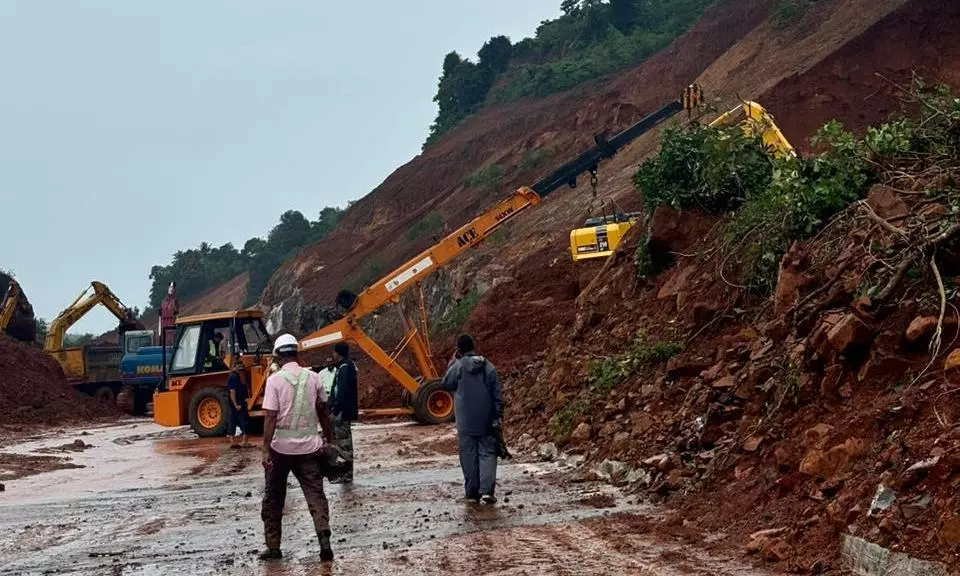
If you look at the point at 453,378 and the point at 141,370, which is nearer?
the point at 453,378

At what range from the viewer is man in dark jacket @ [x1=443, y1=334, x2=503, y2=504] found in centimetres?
1237

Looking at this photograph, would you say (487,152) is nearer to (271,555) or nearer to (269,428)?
(269,428)

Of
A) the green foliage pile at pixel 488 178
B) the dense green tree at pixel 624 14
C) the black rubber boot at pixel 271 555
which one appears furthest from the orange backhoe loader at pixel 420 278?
the dense green tree at pixel 624 14

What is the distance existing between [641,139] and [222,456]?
100.0 feet

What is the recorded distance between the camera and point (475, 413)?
12.6 metres

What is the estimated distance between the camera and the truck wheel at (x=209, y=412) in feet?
87.4

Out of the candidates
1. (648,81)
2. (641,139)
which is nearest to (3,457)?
(641,139)

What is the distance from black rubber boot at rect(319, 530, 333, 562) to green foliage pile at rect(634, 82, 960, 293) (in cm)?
638

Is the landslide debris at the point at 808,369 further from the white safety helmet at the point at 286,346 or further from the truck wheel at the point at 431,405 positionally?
the truck wheel at the point at 431,405

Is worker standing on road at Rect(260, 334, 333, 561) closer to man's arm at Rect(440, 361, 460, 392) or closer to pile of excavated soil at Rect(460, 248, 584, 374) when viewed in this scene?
man's arm at Rect(440, 361, 460, 392)

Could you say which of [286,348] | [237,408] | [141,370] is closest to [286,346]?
[286,348]

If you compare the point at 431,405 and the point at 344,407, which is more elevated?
the point at 344,407

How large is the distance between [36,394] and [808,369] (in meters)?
32.8

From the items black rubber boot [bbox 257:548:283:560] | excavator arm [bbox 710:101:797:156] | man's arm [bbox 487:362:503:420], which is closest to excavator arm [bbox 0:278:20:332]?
excavator arm [bbox 710:101:797:156]
